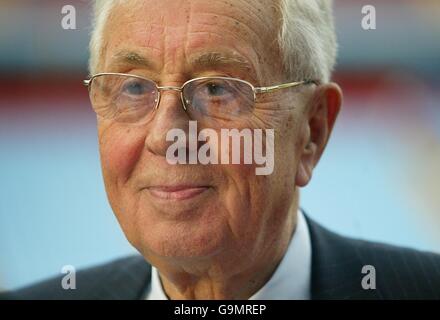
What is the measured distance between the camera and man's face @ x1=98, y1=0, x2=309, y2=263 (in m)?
Answer: 1.59

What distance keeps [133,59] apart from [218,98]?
228 millimetres

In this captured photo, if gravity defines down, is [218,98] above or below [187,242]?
above

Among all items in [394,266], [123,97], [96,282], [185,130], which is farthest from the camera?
[96,282]

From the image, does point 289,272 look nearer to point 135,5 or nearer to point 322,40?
point 322,40

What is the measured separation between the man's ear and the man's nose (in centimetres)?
36

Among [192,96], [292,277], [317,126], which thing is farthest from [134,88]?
[292,277]

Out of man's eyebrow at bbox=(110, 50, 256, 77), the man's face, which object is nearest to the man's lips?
the man's face

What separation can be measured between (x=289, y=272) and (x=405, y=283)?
0.33 metres

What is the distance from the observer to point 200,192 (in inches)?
63.1

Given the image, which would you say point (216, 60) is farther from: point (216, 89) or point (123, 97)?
point (123, 97)

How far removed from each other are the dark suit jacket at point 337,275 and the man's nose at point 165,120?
60 centimetres

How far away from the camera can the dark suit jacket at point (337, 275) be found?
6.03ft

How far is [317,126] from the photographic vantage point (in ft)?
5.98

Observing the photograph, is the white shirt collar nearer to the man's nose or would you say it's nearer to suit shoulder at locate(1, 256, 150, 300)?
suit shoulder at locate(1, 256, 150, 300)
